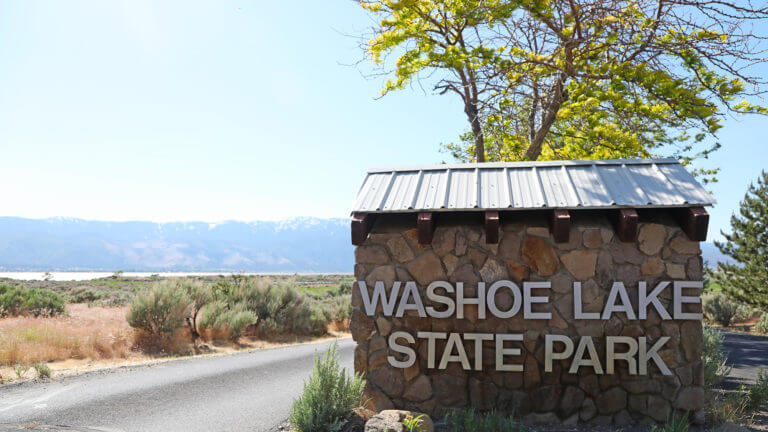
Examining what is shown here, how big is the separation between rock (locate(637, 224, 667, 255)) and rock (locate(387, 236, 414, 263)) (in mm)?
3027

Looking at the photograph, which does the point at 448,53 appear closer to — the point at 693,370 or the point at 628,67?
the point at 628,67

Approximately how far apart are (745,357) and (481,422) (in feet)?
34.8

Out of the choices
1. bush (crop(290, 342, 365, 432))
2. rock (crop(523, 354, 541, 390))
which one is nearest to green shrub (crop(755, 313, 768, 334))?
rock (crop(523, 354, 541, 390))

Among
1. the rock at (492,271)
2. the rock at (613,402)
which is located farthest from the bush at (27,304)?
the rock at (613,402)

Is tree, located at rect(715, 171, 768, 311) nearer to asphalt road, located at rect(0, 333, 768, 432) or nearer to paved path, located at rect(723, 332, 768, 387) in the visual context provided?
paved path, located at rect(723, 332, 768, 387)

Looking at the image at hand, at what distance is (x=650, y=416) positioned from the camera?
6199 millimetres

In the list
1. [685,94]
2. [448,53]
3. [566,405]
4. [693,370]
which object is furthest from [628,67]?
[566,405]

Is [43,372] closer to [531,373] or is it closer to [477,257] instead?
[477,257]

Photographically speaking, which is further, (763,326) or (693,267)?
(763,326)

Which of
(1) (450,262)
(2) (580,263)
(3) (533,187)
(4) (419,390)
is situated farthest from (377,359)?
(3) (533,187)

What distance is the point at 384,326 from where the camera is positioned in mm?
6785

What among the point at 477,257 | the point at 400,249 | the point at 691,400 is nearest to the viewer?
the point at 691,400

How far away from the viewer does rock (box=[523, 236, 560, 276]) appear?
6.43 meters

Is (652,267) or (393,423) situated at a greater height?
(652,267)
